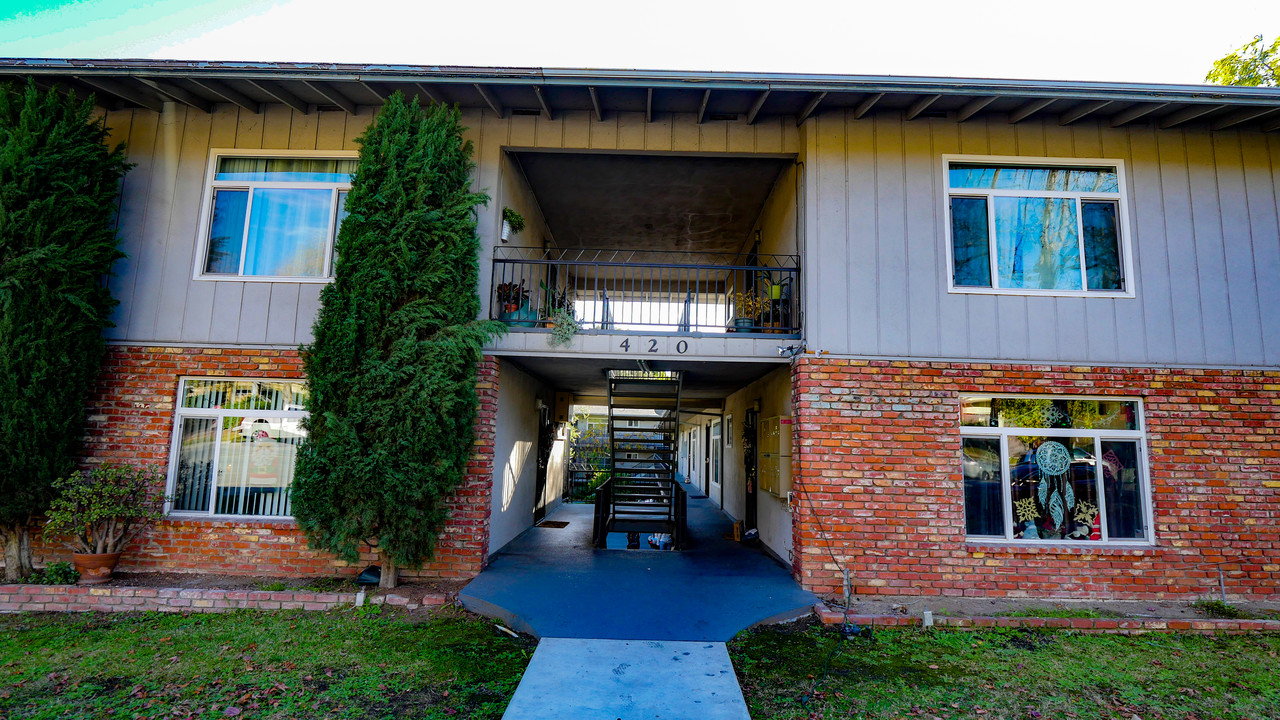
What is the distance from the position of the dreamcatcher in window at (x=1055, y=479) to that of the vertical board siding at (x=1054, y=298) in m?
0.95

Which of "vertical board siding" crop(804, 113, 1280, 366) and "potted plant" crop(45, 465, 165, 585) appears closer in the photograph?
"potted plant" crop(45, 465, 165, 585)

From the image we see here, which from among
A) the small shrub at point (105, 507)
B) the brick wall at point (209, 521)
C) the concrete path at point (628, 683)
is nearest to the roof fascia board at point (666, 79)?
the brick wall at point (209, 521)

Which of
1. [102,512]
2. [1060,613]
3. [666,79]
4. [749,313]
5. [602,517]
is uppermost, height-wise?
[666,79]

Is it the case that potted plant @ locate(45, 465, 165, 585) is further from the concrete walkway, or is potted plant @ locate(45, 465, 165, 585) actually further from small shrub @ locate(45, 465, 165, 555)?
the concrete walkway

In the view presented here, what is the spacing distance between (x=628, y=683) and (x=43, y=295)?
646 centimetres

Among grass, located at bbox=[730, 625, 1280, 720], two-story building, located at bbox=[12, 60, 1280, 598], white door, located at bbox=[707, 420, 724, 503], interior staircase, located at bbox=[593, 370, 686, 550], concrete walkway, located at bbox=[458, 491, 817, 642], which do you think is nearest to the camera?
grass, located at bbox=[730, 625, 1280, 720]

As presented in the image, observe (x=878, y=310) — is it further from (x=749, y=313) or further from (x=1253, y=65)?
(x=1253, y=65)

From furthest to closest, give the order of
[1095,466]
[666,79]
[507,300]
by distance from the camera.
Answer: [507,300] → [1095,466] → [666,79]

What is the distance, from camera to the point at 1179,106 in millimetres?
5980

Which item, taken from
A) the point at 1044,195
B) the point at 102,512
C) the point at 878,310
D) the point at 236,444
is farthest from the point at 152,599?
the point at 1044,195

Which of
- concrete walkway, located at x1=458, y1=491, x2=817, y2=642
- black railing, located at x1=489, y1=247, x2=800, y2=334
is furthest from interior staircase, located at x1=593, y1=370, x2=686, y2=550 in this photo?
black railing, located at x1=489, y1=247, x2=800, y2=334

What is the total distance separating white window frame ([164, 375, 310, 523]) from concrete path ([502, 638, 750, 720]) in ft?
12.5

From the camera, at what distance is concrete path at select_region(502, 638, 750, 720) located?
3.46 meters

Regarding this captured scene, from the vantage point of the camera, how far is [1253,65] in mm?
10750
